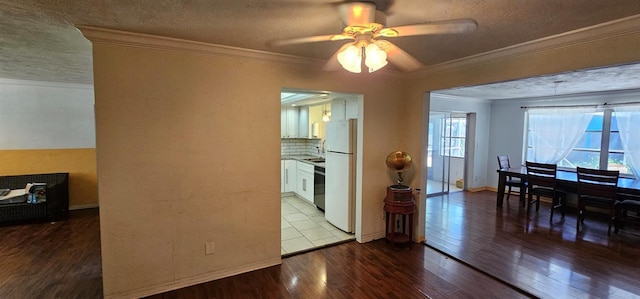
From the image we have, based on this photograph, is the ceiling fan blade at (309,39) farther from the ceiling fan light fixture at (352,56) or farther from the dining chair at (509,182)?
the dining chair at (509,182)

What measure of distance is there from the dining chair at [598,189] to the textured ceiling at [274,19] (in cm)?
336

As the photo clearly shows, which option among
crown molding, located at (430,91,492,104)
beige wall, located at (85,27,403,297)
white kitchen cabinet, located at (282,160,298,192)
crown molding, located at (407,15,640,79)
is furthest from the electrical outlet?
crown molding, located at (430,91,492,104)

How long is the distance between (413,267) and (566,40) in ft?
8.25

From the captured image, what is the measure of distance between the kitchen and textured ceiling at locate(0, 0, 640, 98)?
115cm

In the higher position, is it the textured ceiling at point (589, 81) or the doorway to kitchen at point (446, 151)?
the textured ceiling at point (589, 81)

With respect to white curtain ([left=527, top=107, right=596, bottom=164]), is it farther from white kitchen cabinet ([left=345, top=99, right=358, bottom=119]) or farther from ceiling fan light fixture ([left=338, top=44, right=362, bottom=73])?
ceiling fan light fixture ([left=338, top=44, right=362, bottom=73])

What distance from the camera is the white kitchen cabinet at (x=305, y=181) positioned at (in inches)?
216

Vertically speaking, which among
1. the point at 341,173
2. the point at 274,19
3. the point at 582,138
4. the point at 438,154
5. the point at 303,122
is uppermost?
the point at 274,19

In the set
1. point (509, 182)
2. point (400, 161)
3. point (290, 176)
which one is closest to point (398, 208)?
point (400, 161)

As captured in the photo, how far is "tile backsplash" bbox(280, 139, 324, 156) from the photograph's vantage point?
6746mm

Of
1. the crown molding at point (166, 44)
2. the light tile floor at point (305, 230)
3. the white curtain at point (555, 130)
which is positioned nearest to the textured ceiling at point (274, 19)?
the crown molding at point (166, 44)

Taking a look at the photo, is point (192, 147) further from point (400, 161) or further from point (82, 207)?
point (82, 207)

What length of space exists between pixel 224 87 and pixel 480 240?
380 cm

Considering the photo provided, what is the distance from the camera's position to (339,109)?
4.51m
